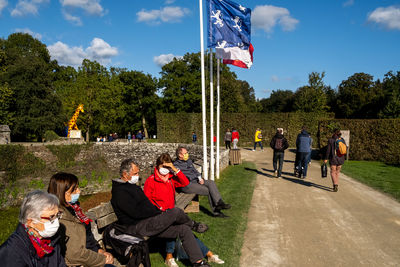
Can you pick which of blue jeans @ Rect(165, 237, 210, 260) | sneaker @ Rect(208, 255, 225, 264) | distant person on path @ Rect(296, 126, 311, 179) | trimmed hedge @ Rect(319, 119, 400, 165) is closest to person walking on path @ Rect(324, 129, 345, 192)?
distant person on path @ Rect(296, 126, 311, 179)

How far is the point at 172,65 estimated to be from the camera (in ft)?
181

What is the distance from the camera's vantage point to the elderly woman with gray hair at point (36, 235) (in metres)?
2.53

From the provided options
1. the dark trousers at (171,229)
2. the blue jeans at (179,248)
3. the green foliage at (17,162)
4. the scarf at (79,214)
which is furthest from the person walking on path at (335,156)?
the green foliage at (17,162)

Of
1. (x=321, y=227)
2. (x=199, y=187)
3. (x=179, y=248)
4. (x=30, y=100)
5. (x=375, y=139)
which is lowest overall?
(x=321, y=227)

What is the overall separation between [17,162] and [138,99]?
35082 millimetres

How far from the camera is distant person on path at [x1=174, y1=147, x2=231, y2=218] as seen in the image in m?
6.96

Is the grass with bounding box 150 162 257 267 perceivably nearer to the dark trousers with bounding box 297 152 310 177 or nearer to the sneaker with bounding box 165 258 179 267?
the sneaker with bounding box 165 258 179 267

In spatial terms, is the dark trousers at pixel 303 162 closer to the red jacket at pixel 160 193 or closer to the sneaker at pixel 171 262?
the red jacket at pixel 160 193

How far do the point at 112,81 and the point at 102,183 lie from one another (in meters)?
31.8

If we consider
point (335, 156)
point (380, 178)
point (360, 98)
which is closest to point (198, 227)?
point (335, 156)

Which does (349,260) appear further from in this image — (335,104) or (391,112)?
(335,104)

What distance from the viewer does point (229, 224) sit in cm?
673

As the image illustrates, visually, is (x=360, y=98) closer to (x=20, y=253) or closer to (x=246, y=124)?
(x=246, y=124)

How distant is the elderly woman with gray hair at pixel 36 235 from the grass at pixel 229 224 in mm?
2248
